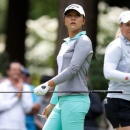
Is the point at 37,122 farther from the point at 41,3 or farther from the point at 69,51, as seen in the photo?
the point at 41,3

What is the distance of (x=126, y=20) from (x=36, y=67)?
55.5 feet

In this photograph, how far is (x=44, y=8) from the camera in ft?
74.7

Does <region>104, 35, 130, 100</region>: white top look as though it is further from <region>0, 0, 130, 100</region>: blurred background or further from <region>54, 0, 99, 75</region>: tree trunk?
<region>54, 0, 99, 75</region>: tree trunk

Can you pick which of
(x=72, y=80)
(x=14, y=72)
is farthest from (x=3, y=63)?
(x=72, y=80)

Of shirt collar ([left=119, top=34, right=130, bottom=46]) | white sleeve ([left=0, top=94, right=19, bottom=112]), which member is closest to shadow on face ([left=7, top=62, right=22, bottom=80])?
white sleeve ([left=0, top=94, right=19, bottom=112])

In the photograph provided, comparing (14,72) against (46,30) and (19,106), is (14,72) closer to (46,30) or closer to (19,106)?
(19,106)

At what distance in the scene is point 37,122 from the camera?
12.5m

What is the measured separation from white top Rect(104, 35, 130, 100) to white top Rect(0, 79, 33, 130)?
3.54 meters

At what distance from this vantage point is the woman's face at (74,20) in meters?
8.04

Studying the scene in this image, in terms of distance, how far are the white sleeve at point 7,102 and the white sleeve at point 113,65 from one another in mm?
3696

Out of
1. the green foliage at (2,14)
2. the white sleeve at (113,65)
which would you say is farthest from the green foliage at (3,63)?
the white sleeve at (113,65)

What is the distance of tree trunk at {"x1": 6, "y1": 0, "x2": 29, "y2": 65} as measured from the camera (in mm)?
20609

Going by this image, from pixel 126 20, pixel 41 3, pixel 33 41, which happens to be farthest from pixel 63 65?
pixel 33 41

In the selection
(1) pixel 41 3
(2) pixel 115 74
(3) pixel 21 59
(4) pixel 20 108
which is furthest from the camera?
(1) pixel 41 3
